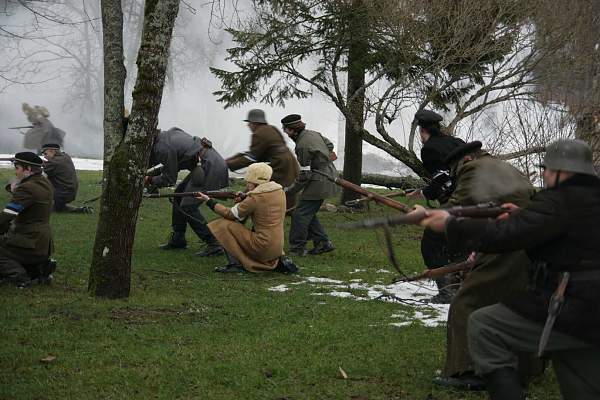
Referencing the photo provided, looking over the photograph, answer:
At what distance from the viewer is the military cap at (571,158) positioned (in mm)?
4336

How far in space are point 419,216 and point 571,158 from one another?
33.6 inches

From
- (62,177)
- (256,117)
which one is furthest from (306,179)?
(62,177)

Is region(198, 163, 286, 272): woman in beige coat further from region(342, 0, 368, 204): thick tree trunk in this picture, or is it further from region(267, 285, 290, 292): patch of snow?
region(342, 0, 368, 204): thick tree trunk

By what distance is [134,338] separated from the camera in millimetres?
6734

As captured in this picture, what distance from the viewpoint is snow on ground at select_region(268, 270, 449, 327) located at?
786 cm

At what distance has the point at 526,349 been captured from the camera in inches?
183

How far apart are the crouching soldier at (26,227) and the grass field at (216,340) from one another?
27cm

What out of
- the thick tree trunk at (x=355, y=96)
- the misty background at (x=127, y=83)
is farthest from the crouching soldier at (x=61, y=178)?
the misty background at (x=127, y=83)

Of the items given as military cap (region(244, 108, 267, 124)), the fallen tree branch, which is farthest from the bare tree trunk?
the fallen tree branch

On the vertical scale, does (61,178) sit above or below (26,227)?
above

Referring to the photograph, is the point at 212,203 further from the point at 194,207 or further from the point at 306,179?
the point at 306,179

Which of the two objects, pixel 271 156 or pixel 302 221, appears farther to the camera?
pixel 271 156

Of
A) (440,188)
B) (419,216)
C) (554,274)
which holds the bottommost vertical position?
(554,274)

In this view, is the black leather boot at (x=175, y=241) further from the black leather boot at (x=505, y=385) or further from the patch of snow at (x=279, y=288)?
the black leather boot at (x=505, y=385)
